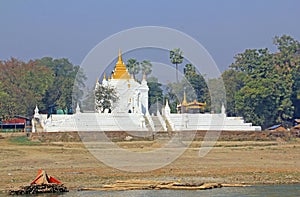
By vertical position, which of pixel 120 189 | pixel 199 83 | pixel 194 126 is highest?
pixel 199 83

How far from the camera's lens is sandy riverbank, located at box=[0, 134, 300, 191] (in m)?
30.6

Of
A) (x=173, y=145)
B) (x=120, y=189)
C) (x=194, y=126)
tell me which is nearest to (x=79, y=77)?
(x=194, y=126)

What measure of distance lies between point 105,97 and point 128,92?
8.40ft

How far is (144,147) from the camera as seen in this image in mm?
48562

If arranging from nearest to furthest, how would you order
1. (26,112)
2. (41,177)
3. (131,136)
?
1. (41,177)
2. (131,136)
3. (26,112)

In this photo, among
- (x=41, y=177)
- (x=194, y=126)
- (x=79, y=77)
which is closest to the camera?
(x=41, y=177)

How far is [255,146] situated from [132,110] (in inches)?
682

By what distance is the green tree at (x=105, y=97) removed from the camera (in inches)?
2621

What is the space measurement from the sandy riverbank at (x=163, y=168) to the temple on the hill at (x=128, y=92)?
14.2 metres

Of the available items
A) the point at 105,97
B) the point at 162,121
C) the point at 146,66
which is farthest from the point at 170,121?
the point at 146,66

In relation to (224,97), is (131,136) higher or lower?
lower

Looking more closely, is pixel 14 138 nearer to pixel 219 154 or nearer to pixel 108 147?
pixel 108 147

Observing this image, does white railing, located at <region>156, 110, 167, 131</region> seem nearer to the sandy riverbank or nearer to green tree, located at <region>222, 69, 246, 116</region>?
the sandy riverbank

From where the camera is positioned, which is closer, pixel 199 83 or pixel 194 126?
pixel 194 126
